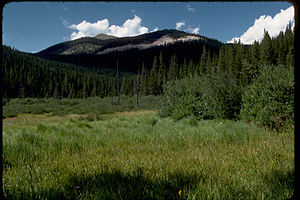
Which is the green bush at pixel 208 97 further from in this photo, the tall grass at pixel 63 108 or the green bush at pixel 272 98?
the tall grass at pixel 63 108

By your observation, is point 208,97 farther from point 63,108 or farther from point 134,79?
point 134,79

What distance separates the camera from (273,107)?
706cm

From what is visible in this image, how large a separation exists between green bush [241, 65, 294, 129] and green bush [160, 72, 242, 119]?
173 centimetres

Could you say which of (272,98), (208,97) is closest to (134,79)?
(208,97)

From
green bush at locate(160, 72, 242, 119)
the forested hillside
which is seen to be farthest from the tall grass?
the forested hillside

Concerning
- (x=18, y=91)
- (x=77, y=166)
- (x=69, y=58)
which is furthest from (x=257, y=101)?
(x=69, y=58)

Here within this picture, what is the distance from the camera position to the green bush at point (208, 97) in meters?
10.2

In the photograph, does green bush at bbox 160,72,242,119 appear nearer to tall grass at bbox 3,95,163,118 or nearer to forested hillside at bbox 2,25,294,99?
tall grass at bbox 3,95,163,118

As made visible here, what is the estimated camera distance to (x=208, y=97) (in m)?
11.1

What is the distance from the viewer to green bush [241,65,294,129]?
666cm

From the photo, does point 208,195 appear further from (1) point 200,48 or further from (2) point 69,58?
(2) point 69,58

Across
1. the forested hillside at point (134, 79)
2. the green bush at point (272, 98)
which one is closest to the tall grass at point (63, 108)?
the forested hillside at point (134, 79)

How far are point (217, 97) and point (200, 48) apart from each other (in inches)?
6639

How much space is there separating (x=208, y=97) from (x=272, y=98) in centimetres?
417
